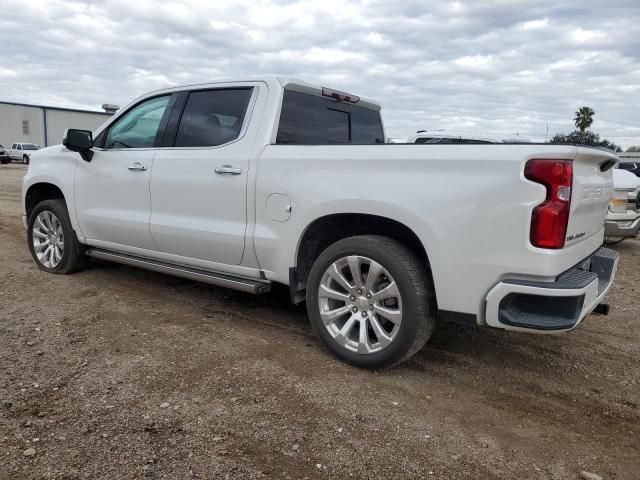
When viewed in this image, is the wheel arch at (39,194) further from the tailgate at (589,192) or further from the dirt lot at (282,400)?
the tailgate at (589,192)

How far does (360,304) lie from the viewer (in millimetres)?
3414

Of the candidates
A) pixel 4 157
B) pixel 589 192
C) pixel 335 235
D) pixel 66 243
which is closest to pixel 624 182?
pixel 589 192

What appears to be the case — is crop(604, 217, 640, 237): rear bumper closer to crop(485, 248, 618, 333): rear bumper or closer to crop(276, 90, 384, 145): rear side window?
crop(276, 90, 384, 145): rear side window

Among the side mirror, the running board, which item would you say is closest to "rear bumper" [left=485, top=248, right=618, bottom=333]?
the running board

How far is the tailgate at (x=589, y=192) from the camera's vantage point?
2.91 metres

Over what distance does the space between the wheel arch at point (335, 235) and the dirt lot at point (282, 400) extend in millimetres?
543

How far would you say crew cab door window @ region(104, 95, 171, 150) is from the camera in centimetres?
465

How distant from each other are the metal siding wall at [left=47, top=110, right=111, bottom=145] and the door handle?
5531 cm

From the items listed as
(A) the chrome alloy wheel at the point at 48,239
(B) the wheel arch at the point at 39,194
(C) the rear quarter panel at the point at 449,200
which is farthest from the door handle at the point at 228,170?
(B) the wheel arch at the point at 39,194

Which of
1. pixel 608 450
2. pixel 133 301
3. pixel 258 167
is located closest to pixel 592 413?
pixel 608 450

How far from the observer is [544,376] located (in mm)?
3539

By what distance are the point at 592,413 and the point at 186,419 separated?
2250 mm

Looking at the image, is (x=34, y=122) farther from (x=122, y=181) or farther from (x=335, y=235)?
(x=335, y=235)

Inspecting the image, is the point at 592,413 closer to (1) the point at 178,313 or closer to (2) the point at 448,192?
(2) the point at 448,192
